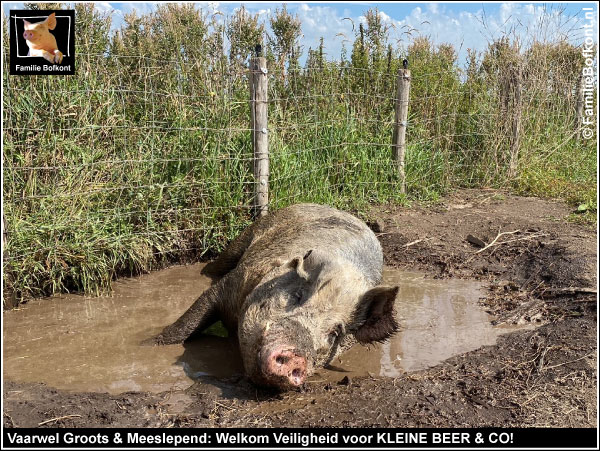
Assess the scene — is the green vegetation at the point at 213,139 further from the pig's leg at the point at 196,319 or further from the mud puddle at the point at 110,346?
the pig's leg at the point at 196,319

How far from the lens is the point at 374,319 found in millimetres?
4422

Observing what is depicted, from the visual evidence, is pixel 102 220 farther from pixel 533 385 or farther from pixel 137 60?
pixel 533 385

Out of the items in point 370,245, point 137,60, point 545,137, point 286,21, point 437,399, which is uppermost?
point 286,21

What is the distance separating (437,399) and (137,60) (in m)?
5.14

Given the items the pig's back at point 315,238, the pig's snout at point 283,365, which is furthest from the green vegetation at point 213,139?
the pig's snout at point 283,365

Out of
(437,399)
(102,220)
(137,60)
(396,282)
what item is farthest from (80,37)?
(437,399)

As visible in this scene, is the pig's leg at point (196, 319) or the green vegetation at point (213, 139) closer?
the pig's leg at point (196, 319)

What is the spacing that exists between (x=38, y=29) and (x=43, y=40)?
5.4 inches

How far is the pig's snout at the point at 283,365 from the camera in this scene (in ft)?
11.9

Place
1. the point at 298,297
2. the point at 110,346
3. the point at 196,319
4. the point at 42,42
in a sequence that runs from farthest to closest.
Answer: the point at 42,42 < the point at 196,319 < the point at 110,346 < the point at 298,297

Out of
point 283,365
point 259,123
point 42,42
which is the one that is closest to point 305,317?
point 283,365

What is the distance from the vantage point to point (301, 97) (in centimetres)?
788

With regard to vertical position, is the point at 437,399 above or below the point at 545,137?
below
